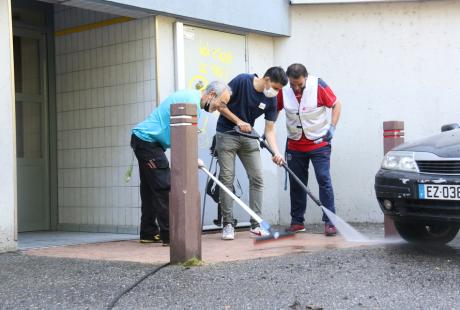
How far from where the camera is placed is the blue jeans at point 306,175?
7289 mm

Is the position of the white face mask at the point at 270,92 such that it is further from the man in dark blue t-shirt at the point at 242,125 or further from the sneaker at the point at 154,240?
the sneaker at the point at 154,240

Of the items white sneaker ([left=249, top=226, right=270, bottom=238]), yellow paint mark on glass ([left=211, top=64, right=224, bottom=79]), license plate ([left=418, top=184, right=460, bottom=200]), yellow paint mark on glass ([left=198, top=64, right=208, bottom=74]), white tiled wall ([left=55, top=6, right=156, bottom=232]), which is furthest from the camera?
yellow paint mark on glass ([left=211, top=64, right=224, bottom=79])

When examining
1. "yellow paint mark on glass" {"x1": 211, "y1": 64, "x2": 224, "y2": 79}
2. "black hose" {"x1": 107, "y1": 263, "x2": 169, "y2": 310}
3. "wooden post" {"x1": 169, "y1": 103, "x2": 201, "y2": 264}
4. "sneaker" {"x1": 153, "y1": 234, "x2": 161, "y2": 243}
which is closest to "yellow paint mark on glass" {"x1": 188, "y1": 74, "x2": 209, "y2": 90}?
"yellow paint mark on glass" {"x1": 211, "y1": 64, "x2": 224, "y2": 79}

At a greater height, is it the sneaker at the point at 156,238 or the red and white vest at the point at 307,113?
A: the red and white vest at the point at 307,113

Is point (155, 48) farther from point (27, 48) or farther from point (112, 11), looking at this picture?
point (27, 48)

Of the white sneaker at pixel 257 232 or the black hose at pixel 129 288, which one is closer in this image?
the black hose at pixel 129 288

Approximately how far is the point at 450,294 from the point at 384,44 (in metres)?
5.20

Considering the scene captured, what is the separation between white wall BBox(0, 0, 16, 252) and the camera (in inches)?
244

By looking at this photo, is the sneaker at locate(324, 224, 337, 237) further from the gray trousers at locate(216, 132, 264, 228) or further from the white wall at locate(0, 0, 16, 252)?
the white wall at locate(0, 0, 16, 252)

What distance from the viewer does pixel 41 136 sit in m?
8.60

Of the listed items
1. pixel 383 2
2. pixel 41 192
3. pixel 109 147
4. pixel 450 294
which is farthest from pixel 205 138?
pixel 450 294

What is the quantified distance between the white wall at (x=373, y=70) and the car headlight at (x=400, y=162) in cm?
325

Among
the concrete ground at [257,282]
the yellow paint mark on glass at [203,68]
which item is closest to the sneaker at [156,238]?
the concrete ground at [257,282]

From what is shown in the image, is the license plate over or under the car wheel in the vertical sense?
over
